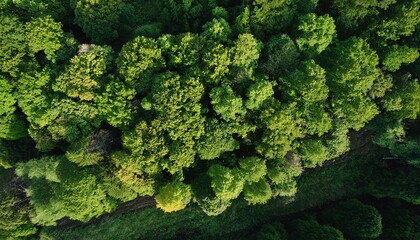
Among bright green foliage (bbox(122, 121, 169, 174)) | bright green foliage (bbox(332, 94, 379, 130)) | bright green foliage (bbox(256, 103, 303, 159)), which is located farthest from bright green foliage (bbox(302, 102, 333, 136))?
bright green foliage (bbox(122, 121, 169, 174))

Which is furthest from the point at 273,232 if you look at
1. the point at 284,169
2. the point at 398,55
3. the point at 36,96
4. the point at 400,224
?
the point at 36,96

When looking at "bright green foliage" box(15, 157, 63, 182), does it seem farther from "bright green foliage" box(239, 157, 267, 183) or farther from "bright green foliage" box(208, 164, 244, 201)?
"bright green foliage" box(239, 157, 267, 183)

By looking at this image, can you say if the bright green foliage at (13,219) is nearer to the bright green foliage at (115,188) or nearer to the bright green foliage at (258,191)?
the bright green foliage at (115,188)

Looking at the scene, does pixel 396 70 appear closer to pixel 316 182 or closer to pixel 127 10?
pixel 316 182

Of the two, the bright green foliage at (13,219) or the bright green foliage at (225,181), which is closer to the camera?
the bright green foliage at (225,181)

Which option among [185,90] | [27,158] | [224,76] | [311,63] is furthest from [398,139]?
[27,158]

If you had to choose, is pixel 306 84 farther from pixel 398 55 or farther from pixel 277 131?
pixel 398 55

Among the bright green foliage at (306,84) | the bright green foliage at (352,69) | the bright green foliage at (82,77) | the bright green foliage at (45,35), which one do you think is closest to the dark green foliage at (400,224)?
the bright green foliage at (352,69)
